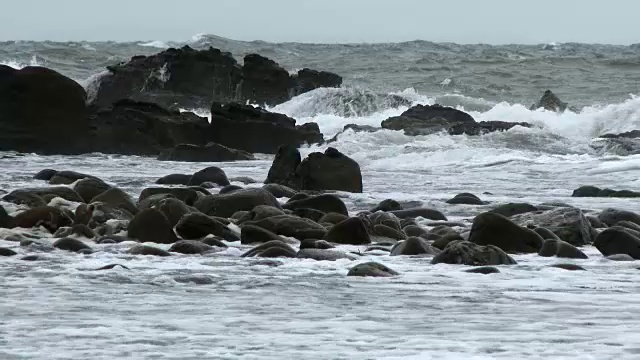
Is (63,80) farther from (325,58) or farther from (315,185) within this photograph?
(325,58)

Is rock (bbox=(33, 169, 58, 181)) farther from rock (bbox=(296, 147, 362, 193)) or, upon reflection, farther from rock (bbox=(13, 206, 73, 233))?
rock (bbox=(13, 206, 73, 233))

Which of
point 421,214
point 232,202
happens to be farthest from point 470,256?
point 232,202

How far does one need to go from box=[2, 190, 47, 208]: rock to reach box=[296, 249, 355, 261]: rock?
2896 mm

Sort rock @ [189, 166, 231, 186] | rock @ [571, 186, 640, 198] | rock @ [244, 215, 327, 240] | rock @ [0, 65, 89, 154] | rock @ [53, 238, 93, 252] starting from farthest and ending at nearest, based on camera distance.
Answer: rock @ [0, 65, 89, 154] < rock @ [189, 166, 231, 186] < rock @ [571, 186, 640, 198] < rock @ [244, 215, 327, 240] < rock @ [53, 238, 93, 252]

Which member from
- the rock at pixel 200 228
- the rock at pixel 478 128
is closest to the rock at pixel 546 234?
the rock at pixel 200 228

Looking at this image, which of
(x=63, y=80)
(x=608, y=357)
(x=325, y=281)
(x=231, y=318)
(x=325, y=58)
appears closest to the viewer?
(x=608, y=357)

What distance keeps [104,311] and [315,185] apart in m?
6.65

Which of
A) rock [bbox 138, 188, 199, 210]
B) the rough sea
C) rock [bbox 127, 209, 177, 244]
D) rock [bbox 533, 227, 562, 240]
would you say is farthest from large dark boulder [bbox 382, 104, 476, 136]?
rock [bbox 127, 209, 177, 244]

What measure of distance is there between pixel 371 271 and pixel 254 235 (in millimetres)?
1546

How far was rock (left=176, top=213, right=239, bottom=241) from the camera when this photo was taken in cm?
812

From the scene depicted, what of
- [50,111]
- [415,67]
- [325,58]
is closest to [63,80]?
[50,111]

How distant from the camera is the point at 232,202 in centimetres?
952

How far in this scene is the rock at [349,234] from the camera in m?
8.05

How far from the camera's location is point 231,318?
5301 millimetres
